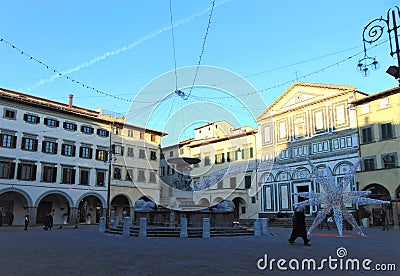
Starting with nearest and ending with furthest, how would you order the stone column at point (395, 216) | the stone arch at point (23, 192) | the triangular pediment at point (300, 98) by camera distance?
the stone column at point (395, 216)
the stone arch at point (23, 192)
the triangular pediment at point (300, 98)

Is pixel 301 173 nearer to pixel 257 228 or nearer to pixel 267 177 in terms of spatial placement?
pixel 267 177

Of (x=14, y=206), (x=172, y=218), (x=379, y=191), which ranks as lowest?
(x=172, y=218)

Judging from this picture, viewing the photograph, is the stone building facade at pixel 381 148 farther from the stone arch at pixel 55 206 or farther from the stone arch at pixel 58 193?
the stone arch at pixel 55 206

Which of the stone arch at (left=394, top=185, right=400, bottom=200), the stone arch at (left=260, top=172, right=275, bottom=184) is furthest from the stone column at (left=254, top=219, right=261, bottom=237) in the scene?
the stone arch at (left=260, top=172, right=275, bottom=184)

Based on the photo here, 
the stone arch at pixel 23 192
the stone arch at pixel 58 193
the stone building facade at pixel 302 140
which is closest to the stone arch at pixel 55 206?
the stone arch at pixel 58 193

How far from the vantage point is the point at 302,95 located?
135ft

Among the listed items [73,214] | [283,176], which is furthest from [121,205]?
[283,176]

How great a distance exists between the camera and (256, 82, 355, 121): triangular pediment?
124ft

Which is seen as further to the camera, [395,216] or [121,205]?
[121,205]

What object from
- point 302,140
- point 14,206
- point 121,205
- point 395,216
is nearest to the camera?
point 395,216

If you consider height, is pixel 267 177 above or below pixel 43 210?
above

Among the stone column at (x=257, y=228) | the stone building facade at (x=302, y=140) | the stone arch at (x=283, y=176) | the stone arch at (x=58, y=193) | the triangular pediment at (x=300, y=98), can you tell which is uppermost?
the triangular pediment at (x=300, y=98)

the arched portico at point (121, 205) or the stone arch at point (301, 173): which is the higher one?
the stone arch at point (301, 173)

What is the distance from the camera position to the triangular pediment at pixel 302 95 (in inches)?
1491
